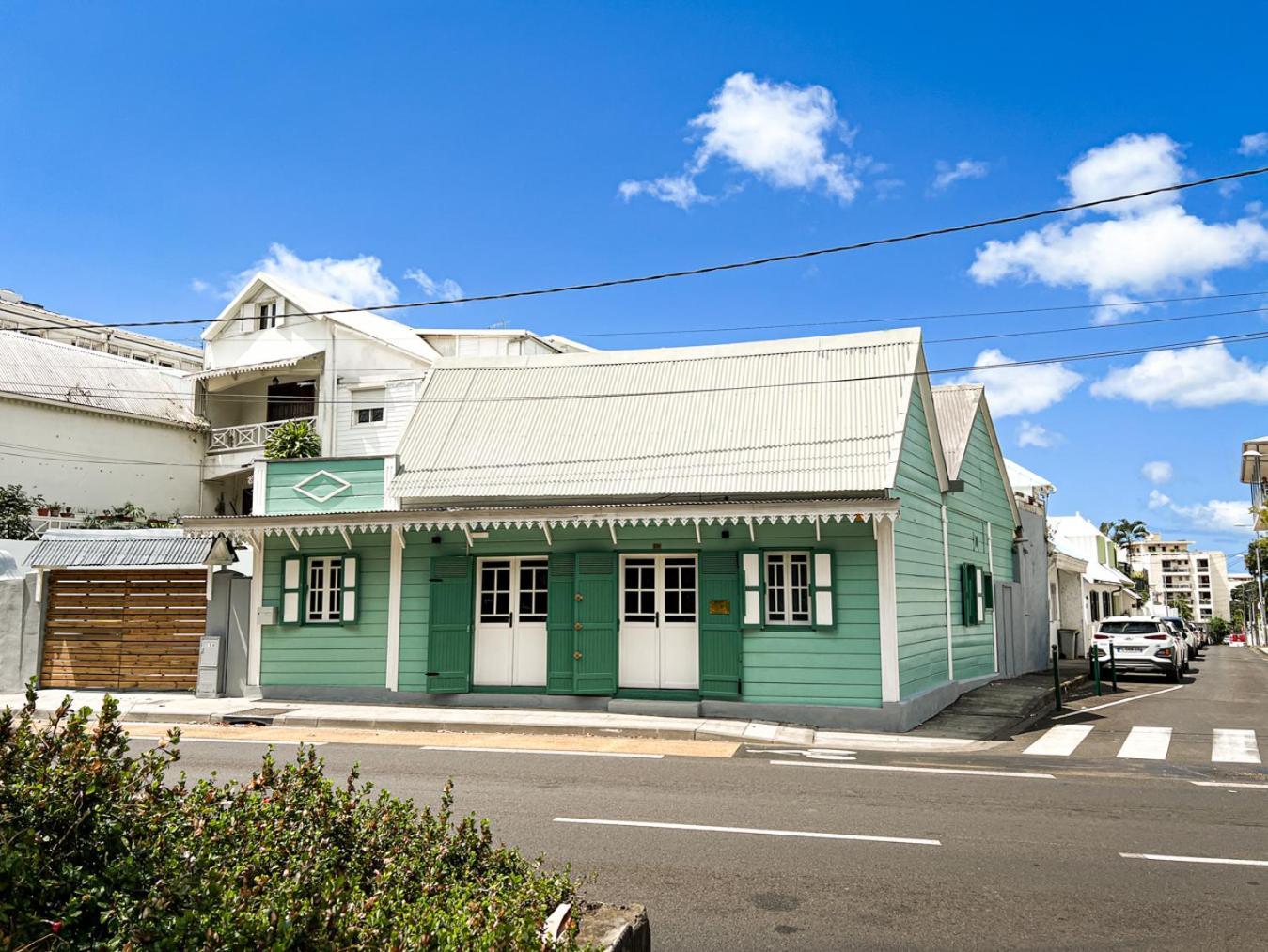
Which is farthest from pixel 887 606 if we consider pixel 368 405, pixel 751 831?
pixel 368 405

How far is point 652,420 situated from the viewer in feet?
58.2

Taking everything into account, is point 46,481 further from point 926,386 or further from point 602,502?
point 926,386

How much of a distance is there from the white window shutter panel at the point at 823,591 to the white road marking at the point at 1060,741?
331cm

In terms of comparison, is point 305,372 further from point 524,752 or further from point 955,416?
point 524,752

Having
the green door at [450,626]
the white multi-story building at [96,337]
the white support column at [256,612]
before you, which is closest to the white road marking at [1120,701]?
the green door at [450,626]

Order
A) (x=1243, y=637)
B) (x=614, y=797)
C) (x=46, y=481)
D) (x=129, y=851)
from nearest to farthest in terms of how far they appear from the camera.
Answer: (x=129, y=851)
(x=614, y=797)
(x=46, y=481)
(x=1243, y=637)

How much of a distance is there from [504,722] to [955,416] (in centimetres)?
1230

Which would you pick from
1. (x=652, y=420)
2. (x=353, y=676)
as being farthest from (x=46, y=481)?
(x=652, y=420)

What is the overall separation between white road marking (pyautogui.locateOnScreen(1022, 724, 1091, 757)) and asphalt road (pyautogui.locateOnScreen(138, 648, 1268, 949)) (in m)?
0.29

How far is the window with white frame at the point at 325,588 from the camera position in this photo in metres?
17.2

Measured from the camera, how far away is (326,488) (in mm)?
17547

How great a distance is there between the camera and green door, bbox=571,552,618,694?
15594 millimetres

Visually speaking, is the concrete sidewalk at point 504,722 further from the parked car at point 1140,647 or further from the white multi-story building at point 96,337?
the white multi-story building at point 96,337

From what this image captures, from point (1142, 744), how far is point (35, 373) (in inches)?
1261
